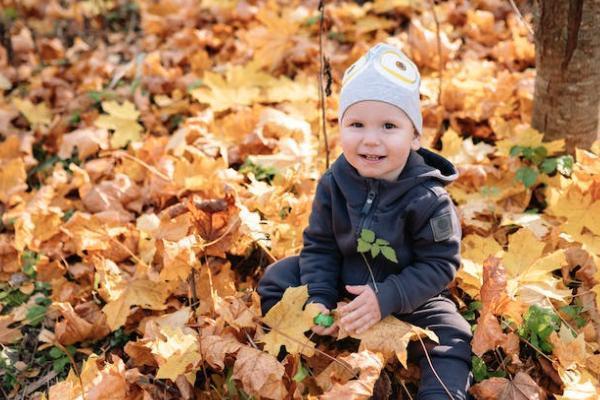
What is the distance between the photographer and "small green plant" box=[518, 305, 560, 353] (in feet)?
6.41

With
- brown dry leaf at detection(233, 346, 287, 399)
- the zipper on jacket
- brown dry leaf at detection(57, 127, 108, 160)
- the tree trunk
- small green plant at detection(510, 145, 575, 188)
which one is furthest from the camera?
brown dry leaf at detection(57, 127, 108, 160)

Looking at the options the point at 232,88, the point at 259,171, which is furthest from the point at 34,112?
the point at 259,171

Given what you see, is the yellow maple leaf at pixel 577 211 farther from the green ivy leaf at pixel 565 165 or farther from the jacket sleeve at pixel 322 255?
the jacket sleeve at pixel 322 255

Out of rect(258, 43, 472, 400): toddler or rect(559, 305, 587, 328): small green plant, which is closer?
rect(258, 43, 472, 400): toddler

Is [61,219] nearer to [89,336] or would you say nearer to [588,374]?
[89,336]

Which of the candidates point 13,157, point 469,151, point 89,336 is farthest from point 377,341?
point 13,157

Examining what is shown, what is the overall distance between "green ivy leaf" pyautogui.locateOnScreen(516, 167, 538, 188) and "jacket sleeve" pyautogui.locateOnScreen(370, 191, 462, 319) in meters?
0.74

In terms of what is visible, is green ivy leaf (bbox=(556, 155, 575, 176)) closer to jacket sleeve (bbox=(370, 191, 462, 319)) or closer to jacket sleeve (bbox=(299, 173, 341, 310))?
jacket sleeve (bbox=(370, 191, 462, 319))

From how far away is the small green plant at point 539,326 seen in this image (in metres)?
1.95

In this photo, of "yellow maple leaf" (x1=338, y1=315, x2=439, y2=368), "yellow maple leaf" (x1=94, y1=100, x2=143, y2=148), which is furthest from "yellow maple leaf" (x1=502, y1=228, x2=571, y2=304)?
"yellow maple leaf" (x1=94, y1=100, x2=143, y2=148)

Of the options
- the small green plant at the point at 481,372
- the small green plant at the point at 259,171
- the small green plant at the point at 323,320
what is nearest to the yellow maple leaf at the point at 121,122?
the small green plant at the point at 259,171

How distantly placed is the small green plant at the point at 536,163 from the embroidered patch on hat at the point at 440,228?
79 cm

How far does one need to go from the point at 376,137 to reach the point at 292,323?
65 centimetres

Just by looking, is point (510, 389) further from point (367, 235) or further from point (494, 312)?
point (367, 235)
